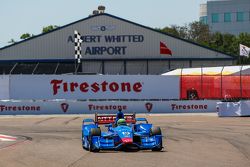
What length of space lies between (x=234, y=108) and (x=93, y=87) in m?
9.60

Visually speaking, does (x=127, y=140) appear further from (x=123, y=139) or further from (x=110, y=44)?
(x=110, y=44)

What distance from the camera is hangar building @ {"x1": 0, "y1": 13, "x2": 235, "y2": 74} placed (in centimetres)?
5481

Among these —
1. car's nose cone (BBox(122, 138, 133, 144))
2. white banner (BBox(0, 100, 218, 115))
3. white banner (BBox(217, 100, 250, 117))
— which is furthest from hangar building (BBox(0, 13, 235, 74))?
car's nose cone (BBox(122, 138, 133, 144))

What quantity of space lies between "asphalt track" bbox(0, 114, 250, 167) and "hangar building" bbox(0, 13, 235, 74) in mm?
28509

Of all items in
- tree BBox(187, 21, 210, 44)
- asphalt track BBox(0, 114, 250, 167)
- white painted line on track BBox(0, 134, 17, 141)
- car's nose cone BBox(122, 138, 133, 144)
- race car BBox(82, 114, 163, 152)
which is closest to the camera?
asphalt track BBox(0, 114, 250, 167)

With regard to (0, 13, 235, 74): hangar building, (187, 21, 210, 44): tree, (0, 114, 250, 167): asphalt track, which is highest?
(187, 21, 210, 44): tree

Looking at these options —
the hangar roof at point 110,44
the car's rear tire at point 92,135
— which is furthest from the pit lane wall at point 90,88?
the car's rear tire at point 92,135

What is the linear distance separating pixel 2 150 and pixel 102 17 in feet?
127

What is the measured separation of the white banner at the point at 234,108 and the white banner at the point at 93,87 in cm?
510

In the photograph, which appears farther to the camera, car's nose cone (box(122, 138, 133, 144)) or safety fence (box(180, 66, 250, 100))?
safety fence (box(180, 66, 250, 100))

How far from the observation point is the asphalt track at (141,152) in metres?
14.0

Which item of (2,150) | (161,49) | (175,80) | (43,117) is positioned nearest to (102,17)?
(161,49)

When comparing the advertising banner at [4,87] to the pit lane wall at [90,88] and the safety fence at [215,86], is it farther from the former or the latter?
the safety fence at [215,86]

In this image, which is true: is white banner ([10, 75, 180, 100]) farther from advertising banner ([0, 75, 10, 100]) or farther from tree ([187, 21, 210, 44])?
tree ([187, 21, 210, 44])
